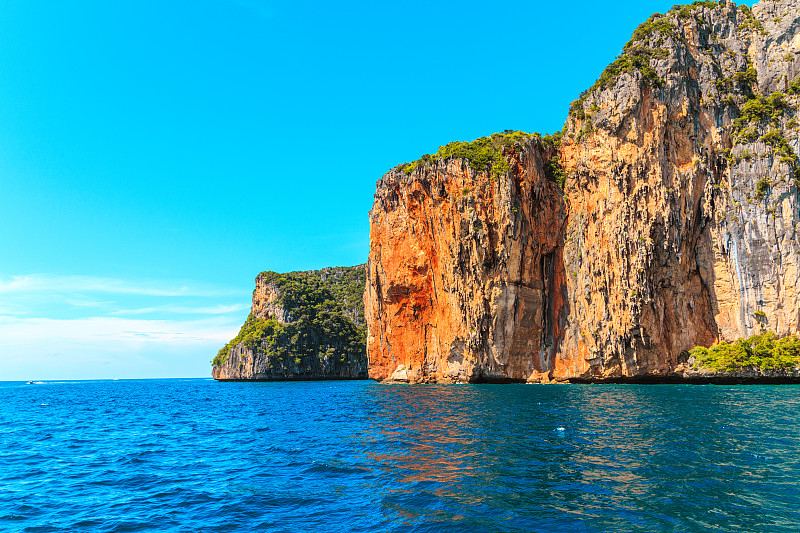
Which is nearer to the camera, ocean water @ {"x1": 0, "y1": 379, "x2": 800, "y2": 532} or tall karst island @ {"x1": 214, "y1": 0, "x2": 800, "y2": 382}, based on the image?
ocean water @ {"x1": 0, "y1": 379, "x2": 800, "y2": 532}

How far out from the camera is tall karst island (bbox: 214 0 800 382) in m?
60.1

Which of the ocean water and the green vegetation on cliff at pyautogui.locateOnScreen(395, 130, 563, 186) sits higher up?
the green vegetation on cliff at pyautogui.locateOnScreen(395, 130, 563, 186)

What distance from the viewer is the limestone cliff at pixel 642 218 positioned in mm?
61406

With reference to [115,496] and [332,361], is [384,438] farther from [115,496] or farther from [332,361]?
[332,361]

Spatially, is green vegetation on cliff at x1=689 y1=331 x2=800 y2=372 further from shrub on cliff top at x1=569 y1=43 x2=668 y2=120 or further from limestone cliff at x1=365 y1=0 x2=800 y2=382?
shrub on cliff top at x1=569 y1=43 x2=668 y2=120

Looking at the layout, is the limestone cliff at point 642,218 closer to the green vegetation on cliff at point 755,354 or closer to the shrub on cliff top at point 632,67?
the shrub on cliff top at point 632,67

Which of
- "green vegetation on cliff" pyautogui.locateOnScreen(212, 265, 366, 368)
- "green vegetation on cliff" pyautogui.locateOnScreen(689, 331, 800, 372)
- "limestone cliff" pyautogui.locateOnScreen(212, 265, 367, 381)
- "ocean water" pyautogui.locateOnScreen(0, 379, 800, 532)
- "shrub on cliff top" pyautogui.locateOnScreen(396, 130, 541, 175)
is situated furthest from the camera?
"limestone cliff" pyautogui.locateOnScreen(212, 265, 367, 381)

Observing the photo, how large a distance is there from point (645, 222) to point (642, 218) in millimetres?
720

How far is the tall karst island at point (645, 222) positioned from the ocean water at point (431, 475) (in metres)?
35.0

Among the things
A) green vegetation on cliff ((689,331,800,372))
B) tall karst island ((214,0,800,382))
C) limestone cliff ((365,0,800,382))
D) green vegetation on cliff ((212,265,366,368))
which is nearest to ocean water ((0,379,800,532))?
green vegetation on cliff ((689,331,800,372))

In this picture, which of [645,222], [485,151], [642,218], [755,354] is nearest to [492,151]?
[485,151]

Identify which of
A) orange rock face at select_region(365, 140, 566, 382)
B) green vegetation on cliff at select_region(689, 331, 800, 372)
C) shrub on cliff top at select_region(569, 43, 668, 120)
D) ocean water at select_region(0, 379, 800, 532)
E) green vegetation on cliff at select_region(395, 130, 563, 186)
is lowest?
ocean water at select_region(0, 379, 800, 532)

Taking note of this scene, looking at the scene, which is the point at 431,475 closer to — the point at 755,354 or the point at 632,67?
the point at 755,354

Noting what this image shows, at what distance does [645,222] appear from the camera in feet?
217
